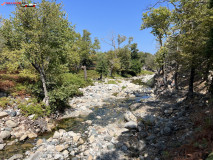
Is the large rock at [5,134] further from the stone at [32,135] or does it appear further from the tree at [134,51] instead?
the tree at [134,51]

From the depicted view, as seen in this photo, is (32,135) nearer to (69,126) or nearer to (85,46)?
(69,126)

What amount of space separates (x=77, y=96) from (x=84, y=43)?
90.7 ft

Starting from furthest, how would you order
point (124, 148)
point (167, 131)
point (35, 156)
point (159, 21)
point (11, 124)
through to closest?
point (159, 21), point (11, 124), point (167, 131), point (124, 148), point (35, 156)

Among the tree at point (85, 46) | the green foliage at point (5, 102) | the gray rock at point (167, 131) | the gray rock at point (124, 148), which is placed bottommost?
the gray rock at point (124, 148)

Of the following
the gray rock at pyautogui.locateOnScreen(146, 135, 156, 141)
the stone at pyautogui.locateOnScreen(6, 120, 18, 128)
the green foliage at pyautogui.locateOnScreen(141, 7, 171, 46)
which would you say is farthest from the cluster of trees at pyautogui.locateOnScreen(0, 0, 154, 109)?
the green foliage at pyautogui.locateOnScreen(141, 7, 171, 46)

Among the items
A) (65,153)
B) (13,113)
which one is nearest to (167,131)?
(65,153)

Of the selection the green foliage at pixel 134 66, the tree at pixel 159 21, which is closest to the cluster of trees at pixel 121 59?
the green foliage at pixel 134 66

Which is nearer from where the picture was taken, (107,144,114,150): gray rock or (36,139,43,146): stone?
(107,144,114,150): gray rock

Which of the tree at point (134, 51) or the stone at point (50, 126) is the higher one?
the tree at point (134, 51)

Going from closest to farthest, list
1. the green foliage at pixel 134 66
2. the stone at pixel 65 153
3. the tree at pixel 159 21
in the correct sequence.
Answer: the stone at pixel 65 153, the tree at pixel 159 21, the green foliage at pixel 134 66

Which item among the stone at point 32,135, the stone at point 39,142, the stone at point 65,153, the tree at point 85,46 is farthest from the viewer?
the tree at point 85,46

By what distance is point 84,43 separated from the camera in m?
43.8

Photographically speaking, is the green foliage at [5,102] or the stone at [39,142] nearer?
the stone at [39,142]

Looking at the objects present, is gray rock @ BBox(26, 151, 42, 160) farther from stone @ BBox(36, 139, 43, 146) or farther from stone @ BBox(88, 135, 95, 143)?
stone @ BBox(88, 135, 95, 143)
